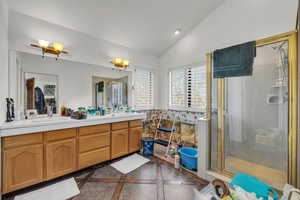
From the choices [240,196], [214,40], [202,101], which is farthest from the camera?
[202,101]

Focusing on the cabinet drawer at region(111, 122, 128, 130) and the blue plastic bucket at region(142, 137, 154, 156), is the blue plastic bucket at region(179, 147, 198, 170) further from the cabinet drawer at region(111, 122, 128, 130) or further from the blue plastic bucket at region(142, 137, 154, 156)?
the cabinet drawer at region(111, 122, 128, 130)

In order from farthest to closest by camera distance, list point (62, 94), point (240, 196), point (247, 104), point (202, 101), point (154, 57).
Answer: point (154, 57) → point (202, 101) → point (62, 94) → point (247, 104) → point (240, 196)

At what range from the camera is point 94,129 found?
2314 mm

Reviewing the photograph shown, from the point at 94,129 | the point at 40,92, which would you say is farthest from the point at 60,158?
the point at 40,92

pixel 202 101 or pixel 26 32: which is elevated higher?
pixel 26 32

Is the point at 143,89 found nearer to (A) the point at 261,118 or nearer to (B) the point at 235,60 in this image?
(B) the point at 235,60

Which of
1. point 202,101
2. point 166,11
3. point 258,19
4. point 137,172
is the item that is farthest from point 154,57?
point 137,172

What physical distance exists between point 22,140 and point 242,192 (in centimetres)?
243

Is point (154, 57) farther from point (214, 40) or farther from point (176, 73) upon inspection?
point (214, 40)

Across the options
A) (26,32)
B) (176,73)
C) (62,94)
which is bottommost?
(62,94)

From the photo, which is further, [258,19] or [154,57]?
[154,57]

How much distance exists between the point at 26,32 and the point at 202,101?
3555 millimetres

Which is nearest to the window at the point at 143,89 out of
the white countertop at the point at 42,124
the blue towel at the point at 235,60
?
the white countertop at the point at 42,124

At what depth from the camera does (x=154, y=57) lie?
4.03m
